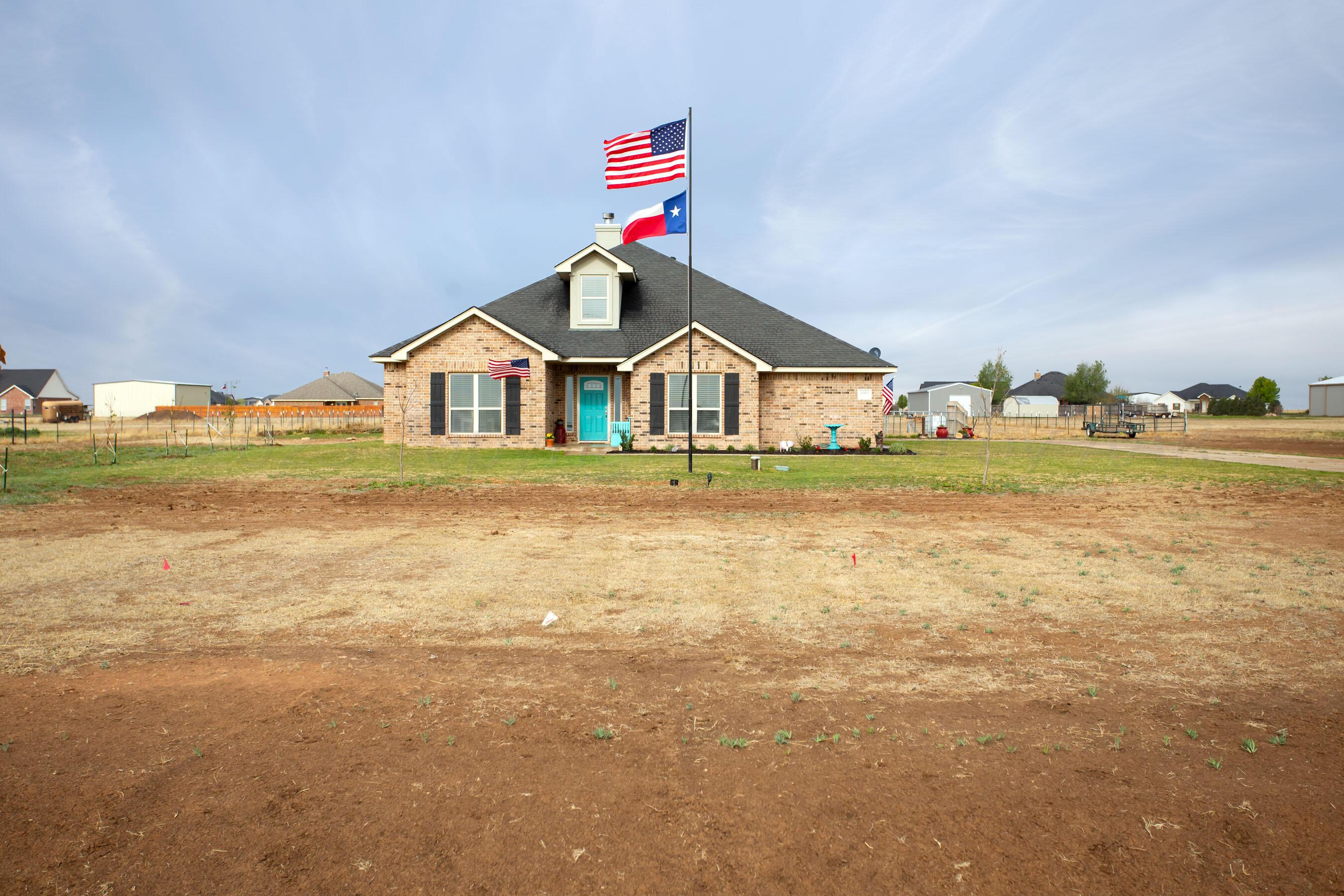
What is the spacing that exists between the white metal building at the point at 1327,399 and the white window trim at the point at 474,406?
85.3m

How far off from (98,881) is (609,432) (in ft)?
75.1

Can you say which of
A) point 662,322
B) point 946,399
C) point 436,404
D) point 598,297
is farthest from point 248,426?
point 946,399

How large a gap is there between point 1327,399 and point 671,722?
325 ft

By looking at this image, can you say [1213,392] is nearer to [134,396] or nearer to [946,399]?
[946,399]

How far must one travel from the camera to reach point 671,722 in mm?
3770

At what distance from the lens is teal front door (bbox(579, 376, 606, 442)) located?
83.4 ft

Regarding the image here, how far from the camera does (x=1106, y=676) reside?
4.39 meters

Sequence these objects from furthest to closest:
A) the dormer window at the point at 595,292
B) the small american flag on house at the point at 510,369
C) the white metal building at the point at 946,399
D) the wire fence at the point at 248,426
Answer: the white metal building at the point at 946,399, the wire fence at the point at 248,426, the dormer window at the point at 595,292, the small american flag on house at the point at 510,369

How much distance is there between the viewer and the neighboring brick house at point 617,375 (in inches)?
930

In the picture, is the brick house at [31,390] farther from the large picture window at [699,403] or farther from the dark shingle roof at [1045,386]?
the dark shingle roof at [1045,386]

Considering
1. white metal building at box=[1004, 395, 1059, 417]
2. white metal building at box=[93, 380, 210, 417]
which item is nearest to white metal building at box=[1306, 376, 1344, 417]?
white metal building at box=[1004, 395, 1059, 417]

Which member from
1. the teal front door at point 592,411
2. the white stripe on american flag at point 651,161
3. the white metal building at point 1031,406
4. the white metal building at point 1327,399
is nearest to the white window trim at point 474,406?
the teal front door at point 592,411

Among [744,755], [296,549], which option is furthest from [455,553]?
[744,755]

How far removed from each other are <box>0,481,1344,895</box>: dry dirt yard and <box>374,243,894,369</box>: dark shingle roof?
692 inches
